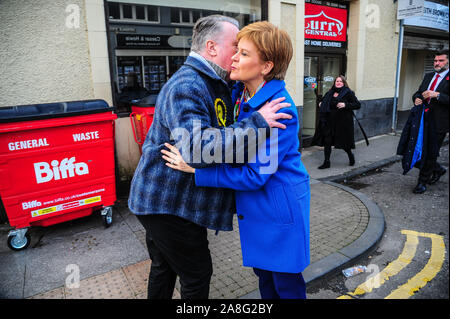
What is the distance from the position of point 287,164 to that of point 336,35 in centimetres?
792

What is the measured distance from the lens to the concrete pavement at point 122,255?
2832mm

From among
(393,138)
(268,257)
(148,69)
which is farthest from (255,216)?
(393,138)

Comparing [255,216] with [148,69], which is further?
[148,69]

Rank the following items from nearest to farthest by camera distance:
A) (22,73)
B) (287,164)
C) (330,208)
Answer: (287,164)
(22,73)
(330,208)

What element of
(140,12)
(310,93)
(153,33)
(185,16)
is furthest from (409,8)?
(140,12)

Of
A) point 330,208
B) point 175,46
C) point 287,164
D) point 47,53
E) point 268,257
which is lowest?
point 330,208

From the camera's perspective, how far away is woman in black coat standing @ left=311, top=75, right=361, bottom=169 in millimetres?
6449

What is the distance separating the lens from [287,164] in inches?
68.1

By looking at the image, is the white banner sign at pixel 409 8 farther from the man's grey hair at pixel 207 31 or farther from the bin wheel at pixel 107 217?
the bin wheel at pixel 107 217

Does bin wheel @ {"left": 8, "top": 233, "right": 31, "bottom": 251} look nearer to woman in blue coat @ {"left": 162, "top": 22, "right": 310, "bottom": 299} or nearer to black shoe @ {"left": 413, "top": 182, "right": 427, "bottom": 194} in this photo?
woman in blue coat @ {"left": 162, "top": 22, "right": 310, "bottom": 299}

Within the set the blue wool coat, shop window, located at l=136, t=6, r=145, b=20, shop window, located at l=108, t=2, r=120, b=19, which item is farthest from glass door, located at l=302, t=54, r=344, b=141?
the blue wool coat

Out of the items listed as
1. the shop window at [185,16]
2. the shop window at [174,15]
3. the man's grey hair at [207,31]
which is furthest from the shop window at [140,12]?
the man's grey hair at [207,31]
